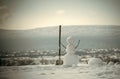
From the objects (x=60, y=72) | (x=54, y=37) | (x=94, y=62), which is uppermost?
(x=54, y=37)

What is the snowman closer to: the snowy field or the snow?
the snowy field

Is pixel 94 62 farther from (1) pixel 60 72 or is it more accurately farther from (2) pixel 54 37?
(2) pixel 54 37

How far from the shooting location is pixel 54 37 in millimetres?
2760

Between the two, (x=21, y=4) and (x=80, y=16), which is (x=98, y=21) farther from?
(x=21, y=4)

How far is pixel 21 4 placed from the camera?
2754 mm

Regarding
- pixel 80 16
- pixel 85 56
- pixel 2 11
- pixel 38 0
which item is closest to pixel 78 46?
pixel 85 56

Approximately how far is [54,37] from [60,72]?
39cm

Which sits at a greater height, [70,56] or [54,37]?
[54,37]

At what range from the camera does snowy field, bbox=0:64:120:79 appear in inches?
106

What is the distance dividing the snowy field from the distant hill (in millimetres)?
220

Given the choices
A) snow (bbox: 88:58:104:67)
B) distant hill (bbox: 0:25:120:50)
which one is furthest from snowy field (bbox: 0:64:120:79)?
distant hill (bbox: 0:25:120:50)

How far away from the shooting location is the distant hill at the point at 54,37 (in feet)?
8.95

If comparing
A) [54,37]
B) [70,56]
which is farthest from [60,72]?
[54,37]

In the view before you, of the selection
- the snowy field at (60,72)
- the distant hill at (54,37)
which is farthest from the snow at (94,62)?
the distant hill at (54,37)
